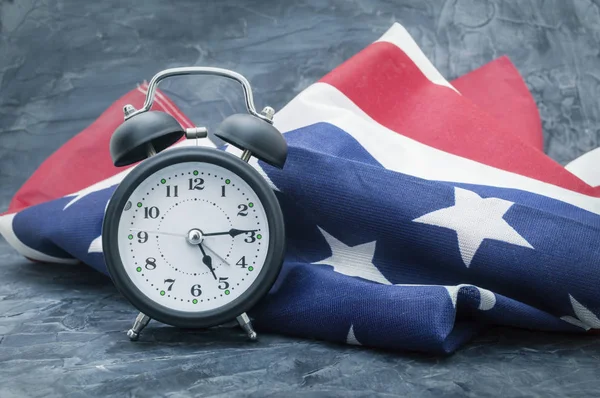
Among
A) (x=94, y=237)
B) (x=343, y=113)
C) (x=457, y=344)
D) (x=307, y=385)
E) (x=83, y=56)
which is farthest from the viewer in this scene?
(x=83, y=56)

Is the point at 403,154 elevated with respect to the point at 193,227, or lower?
elevated

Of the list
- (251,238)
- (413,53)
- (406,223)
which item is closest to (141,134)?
(251,238)

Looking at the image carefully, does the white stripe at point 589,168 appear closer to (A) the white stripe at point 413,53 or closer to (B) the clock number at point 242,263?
(A) the white stripe at point 413,53

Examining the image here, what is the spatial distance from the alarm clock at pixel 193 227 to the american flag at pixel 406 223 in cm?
9

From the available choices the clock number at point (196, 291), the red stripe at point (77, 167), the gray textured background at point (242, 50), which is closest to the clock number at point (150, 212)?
the clock number at point (196, 291)

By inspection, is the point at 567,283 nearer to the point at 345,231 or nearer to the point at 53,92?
the point at 345,231

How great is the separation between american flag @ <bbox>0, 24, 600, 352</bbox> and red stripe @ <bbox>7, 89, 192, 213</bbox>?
1.9 inches

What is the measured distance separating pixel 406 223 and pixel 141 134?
1.48 ft

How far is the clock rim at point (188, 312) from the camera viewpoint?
1264mm

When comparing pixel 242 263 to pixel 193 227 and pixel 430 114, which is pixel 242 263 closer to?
pixel 193 227

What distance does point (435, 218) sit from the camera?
138cm

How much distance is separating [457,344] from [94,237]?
0.72 metres

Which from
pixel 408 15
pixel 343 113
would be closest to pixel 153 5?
pixel 408 15

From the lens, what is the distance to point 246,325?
128cm
